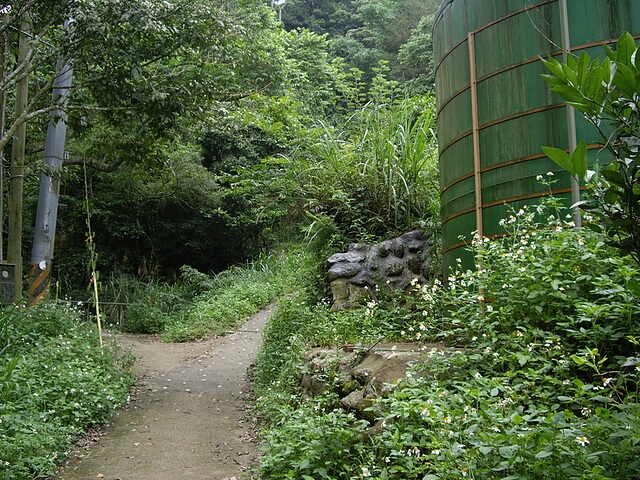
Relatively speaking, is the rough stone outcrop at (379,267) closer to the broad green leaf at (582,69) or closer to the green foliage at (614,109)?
the green foliage at (614,109)

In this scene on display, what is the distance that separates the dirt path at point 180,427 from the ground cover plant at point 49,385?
9.6 inches

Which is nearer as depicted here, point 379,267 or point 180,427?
point 180,427

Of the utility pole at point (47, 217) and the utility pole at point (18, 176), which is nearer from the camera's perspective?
the utility pole at point (18, 176)

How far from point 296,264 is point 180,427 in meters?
4.15

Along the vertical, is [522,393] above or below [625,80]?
below

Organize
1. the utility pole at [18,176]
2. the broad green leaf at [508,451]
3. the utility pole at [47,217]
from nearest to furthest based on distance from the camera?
the broad green leaf at [508,451] < the utility pole at [18,176] < the utility pole at [47,217]

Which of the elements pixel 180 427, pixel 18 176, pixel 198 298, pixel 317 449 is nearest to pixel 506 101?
pixel 317 449

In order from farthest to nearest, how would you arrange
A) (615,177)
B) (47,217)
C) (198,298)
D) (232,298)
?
(198,298), (232,298), (47,217), (615,177)

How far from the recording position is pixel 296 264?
33.6ft

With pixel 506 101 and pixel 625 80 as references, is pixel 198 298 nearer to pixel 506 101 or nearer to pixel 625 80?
pixel 506 101

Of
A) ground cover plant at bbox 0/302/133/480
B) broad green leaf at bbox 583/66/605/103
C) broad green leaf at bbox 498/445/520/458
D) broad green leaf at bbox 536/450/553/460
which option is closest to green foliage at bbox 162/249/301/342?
ground cover plant at bbox 0/302/133/480

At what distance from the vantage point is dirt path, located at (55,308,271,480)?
17.0ft

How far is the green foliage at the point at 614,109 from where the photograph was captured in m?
1.70

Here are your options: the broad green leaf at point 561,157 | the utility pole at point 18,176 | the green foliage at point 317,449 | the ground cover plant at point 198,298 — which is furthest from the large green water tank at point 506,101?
the ground cover plant at point 198,298
